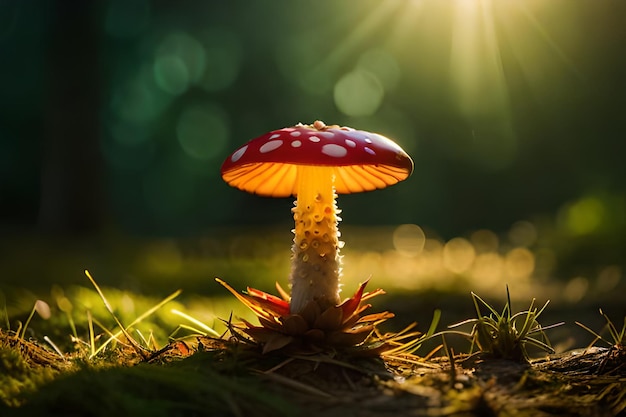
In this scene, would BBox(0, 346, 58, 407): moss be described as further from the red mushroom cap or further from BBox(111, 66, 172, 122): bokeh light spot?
BBox(111, 66, 172, 122): bokeh light spot

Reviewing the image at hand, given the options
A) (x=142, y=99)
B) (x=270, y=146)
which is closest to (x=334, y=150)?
(x=270, y=146)

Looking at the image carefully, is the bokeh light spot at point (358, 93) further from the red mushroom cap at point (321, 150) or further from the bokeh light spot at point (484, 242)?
the red mushroom cap at point (321, 150)

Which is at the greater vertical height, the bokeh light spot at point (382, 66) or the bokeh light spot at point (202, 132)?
the bokeh light spot at point (382, 66)

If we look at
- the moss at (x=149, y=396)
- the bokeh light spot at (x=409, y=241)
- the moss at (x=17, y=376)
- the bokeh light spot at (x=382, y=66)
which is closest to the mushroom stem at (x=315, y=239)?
the moss at (x=149, y=396)

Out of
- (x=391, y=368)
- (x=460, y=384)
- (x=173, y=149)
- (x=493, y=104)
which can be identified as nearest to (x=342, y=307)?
(x=391, y=368)

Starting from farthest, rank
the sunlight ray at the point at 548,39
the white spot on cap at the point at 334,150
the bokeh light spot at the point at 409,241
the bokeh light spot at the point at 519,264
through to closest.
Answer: the sunlight ray at the point at 548,39 → the bokeh light spot at the point at 409,241 → the bokeh light spot at the point at 519,264 → the white spot on cap at the point at 334,150
